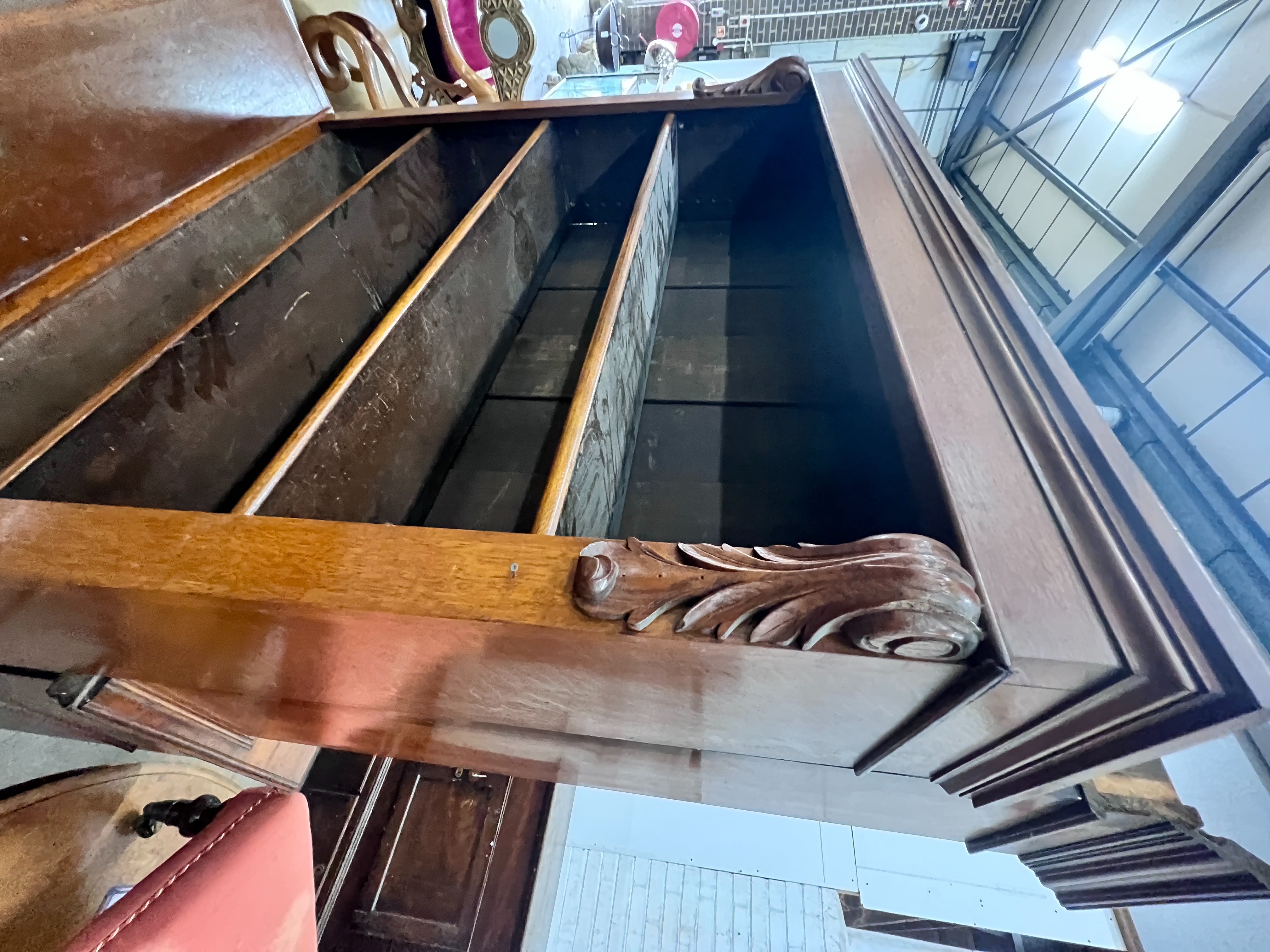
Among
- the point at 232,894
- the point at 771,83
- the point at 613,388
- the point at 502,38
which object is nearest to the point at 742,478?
the point at 613,388

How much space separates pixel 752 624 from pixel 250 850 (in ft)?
2.39

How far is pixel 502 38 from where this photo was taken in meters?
2.23

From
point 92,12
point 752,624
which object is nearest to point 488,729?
point 752,624

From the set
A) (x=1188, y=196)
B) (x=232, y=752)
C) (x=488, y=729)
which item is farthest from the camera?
(x=1188, y=196)

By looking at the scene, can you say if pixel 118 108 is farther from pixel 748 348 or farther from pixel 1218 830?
pixel 1218 830

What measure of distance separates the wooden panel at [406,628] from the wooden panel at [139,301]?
0.41 m

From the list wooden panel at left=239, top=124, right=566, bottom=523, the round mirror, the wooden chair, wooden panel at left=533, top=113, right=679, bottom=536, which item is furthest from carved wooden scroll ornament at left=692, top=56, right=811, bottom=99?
the round mirror

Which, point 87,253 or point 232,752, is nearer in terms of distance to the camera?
point 87,253

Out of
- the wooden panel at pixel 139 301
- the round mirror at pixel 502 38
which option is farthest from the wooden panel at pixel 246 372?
the round mirror at pixel 502 38

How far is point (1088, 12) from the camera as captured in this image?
334 centimetres

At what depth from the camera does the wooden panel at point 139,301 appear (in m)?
0.85

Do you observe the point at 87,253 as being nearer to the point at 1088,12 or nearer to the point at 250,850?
the point at 250,850

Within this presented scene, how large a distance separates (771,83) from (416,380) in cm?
121

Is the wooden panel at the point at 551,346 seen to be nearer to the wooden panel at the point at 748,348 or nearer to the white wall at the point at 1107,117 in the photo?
the wooden panel at the point at 748,348
